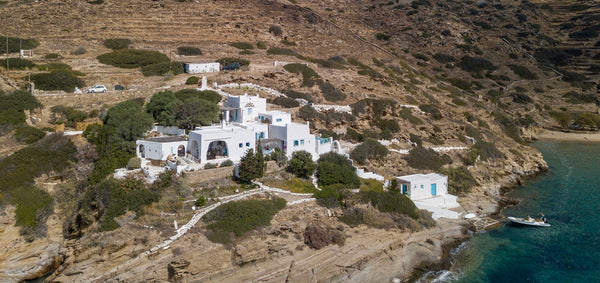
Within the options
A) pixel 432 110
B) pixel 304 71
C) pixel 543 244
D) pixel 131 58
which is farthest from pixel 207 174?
pixel 432 110

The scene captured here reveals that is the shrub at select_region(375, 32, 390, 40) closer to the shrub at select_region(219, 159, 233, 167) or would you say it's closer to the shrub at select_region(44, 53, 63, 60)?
the shrub at select_region(44, 53, 63, 60)

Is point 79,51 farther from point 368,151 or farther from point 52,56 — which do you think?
point 368,151

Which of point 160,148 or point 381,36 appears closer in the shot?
point 160,148

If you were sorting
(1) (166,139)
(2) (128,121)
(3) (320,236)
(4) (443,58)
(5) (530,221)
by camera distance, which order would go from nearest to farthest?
(3) (320,236) → (5) (530,221) → (1) (166,139) → (2) (128,121) → (4) (443,58)

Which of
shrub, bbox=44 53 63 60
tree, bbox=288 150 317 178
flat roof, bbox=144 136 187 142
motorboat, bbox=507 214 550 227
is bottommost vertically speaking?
motorboat, bbox=507 214 550 227

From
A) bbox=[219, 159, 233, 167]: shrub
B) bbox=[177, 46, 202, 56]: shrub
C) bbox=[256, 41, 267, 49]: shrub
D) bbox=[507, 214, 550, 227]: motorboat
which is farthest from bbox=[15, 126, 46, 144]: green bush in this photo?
bbox=[256, 41, 267, 49]: shrub

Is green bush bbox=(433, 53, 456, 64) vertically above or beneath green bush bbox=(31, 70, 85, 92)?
above
